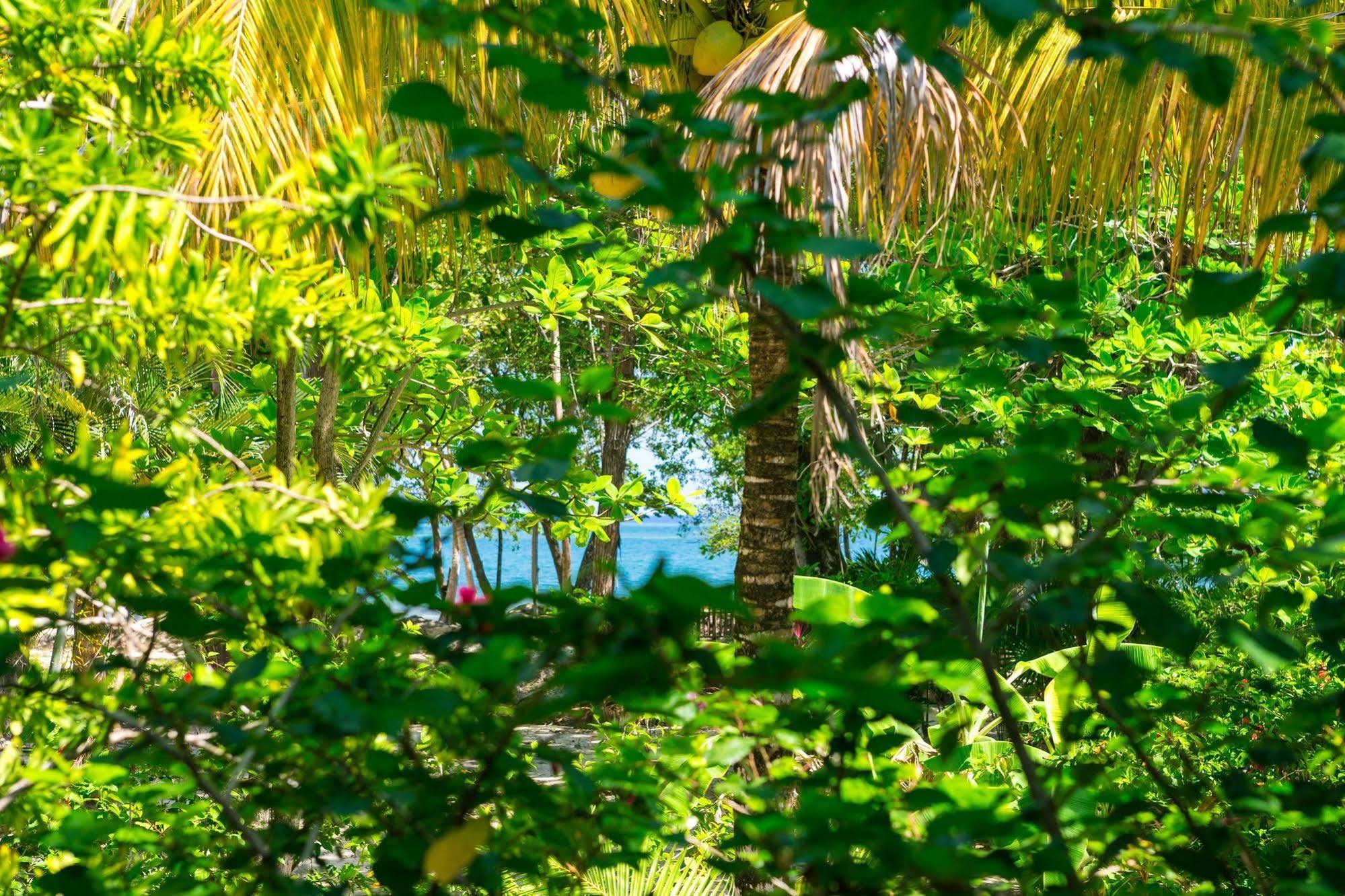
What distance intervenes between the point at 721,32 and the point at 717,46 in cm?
5

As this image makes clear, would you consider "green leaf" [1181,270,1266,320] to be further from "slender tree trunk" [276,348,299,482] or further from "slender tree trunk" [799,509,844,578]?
"slender tree trunk" [799,509,844,578]

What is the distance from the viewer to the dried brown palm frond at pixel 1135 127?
3.17 meters

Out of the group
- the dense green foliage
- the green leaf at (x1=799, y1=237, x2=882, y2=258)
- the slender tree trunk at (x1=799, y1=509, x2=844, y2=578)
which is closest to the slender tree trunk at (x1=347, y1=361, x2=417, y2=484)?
the dense green foliage

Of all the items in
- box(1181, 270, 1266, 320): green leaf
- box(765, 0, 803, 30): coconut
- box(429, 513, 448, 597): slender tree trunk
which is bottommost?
box(429, 513, 448, 597): slender tree trunk

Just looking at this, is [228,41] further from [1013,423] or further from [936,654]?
[1013,423]

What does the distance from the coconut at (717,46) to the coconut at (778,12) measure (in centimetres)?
14

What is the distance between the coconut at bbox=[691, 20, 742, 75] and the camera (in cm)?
392

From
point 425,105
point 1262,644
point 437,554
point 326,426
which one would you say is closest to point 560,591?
point 437,554

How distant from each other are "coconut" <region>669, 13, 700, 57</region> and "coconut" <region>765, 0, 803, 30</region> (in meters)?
0.27

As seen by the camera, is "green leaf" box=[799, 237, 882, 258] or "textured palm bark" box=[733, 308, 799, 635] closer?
"green leaf" box=[799, 237, 882, 258]

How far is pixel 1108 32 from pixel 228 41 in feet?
7.95

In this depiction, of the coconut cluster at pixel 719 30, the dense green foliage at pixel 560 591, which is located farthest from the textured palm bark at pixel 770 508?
the dense green foliage at pixel 560 591

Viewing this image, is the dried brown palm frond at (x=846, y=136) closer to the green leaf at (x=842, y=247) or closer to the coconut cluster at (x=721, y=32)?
the coconut cluster at (x=721, y=32)

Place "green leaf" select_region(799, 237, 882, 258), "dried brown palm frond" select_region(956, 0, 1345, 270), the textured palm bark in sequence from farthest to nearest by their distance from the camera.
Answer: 1. the textured palm bark
2. "dried brown palm frond" select_region(956, 0, 1345, 270)
3. "green leaf" select_region(799, 237, 882, 258)
